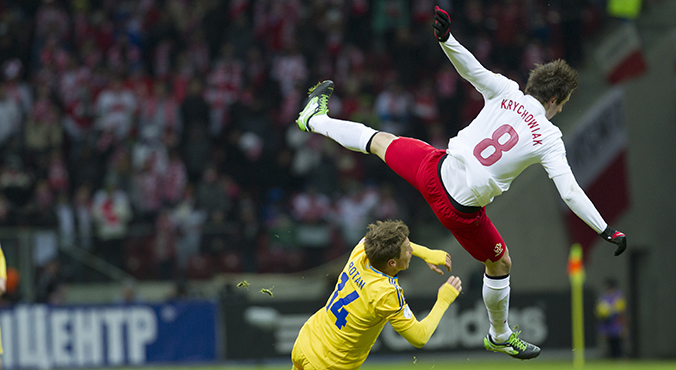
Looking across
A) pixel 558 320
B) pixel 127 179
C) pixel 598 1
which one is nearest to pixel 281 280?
pixel 127 179

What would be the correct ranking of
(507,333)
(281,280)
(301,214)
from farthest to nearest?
(301,214) < (281,280) < (507,333)

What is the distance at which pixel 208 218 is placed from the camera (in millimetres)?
16672

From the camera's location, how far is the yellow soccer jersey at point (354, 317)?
7.04m

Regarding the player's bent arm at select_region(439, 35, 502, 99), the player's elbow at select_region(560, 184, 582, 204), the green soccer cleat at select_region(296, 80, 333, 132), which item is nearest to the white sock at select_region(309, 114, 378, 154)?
the green soccer cleat at select_region(296, 80, 333, 132)

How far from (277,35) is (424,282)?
6.71 metres

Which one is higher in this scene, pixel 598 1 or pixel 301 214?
pixel 598 1

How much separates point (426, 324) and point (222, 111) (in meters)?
12.5

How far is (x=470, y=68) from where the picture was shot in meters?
7.19

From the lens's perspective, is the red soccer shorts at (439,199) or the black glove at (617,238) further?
the red soccer shorts at (439,199)

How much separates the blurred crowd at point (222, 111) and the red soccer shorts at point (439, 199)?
8096mm

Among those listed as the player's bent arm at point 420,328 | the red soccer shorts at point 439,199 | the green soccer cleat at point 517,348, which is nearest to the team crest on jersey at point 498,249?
the red soccer shorts at point 439,199

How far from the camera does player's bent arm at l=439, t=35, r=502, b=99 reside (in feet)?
23.4

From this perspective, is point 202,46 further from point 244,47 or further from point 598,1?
point 598,1

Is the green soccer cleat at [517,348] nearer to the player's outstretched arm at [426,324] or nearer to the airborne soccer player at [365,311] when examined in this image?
the player's outstretched arm at [426,324]
